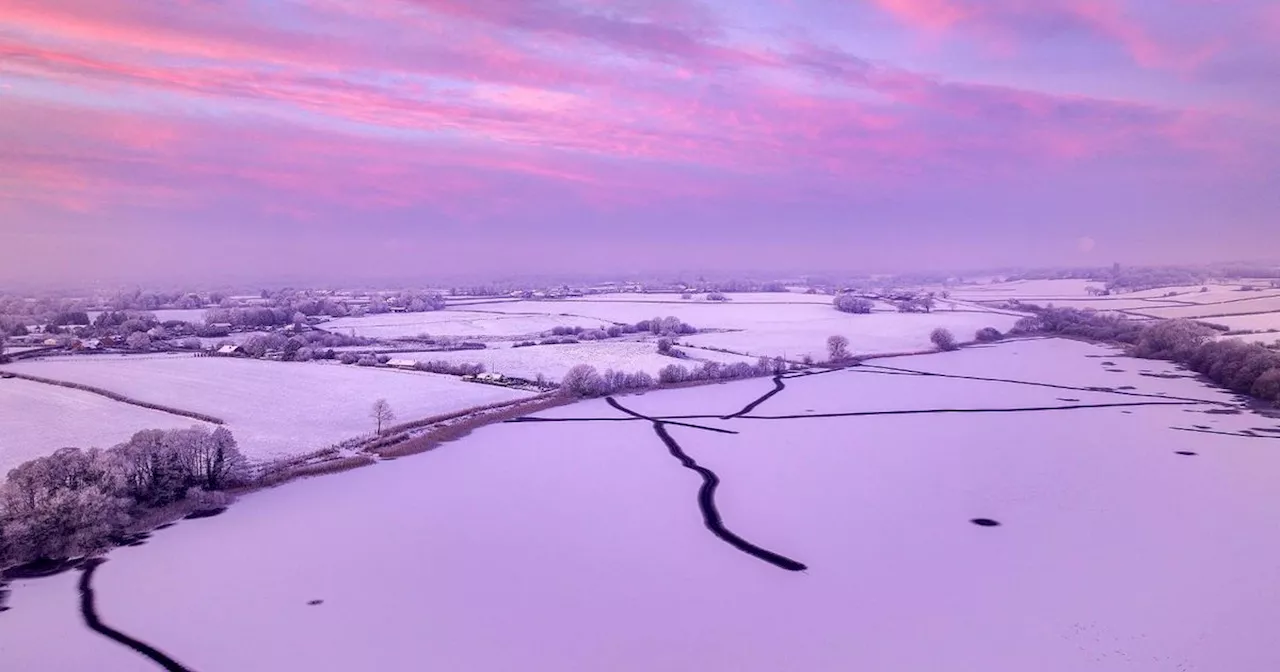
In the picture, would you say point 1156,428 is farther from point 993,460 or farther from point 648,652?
point 648,652

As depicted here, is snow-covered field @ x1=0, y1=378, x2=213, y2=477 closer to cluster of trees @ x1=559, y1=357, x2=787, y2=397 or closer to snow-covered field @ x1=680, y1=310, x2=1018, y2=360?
cluster of trees @ x1=559, y1=357, x2=787, y2=397

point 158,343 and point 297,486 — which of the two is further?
point 158,343

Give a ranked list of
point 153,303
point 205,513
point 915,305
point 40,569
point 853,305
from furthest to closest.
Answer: point 153,303 < point 915,305 < point 853,305 < point 205,513 < point 40,569

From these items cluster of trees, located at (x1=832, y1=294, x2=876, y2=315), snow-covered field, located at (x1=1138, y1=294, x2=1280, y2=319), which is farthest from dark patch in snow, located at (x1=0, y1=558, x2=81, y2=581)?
cluster of trees, located at (x1=832, y1=294, x2=876, y2=315)

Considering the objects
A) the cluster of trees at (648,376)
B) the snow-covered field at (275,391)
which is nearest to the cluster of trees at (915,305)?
the cluster of trees at (648,376)

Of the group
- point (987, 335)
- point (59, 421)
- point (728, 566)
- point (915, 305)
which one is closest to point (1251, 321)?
point (987, 335)

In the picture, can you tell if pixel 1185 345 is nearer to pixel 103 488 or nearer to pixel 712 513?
pixel 712 513

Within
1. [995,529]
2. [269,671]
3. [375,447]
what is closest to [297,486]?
[375,447]

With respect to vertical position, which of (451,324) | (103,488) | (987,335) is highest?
(451,324)
